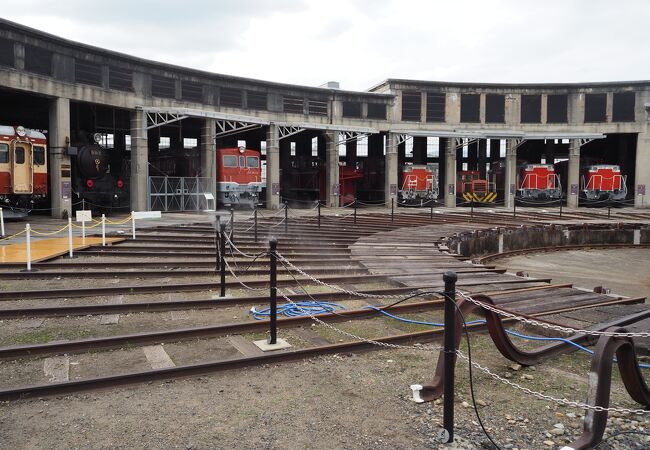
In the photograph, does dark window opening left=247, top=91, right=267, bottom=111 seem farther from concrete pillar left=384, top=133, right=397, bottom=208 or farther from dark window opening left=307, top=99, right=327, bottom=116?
concrete pillar left=384, top=133, right=397, bottom=208

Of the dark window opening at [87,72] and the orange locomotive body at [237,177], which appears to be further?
the orange locomotive body at [237,177]

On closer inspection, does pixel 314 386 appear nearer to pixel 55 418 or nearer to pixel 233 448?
pixel 233 448

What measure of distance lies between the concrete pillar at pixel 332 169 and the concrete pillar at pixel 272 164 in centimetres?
392

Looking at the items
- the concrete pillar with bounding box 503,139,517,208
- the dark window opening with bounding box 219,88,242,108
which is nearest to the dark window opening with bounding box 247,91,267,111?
the dark window opening with bounding box 219,88,242,108

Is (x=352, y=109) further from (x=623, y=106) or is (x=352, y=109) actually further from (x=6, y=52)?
(x=6, y=52)

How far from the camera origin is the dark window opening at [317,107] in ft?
110

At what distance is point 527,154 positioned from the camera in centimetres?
5009

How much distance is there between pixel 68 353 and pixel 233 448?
318 centimetres

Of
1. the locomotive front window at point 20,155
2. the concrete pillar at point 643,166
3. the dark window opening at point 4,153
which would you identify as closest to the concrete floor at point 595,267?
the concrete pillar at point 643,166

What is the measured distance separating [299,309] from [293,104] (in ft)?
86.9

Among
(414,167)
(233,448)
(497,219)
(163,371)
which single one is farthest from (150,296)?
(414,167)

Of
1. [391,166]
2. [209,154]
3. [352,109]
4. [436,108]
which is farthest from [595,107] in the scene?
[209,154]

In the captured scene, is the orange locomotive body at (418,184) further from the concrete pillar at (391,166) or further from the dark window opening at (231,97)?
the dark window opening at (231,97)

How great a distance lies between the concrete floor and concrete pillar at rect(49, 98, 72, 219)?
60.3 feet
